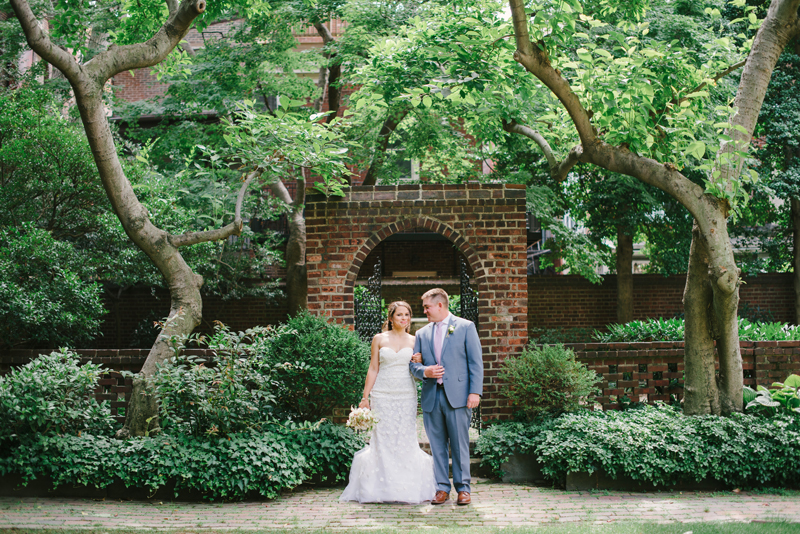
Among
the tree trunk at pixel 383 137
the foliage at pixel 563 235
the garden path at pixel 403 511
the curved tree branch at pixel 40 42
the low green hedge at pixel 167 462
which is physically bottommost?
the garden path at pixel 403 511

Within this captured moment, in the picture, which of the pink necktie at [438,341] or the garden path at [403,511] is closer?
the garden path at [403,511]

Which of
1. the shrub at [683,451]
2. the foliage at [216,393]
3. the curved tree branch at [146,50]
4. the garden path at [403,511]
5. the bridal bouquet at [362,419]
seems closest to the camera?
the garden path at [403,511]

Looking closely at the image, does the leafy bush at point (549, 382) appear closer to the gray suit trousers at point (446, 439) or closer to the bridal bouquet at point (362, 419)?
the gray suit trousers at point (446, 439)

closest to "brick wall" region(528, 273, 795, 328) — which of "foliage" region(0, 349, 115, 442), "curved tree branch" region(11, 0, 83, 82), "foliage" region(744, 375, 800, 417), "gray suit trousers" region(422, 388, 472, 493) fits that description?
"foliage" region(744, 375, 800, 417)

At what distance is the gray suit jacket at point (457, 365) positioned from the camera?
559 cm

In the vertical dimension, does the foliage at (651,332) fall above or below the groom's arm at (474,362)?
above

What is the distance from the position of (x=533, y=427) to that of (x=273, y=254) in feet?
27.6

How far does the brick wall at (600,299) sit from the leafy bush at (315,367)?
10553 mm

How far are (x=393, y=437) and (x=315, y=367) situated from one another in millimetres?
1163

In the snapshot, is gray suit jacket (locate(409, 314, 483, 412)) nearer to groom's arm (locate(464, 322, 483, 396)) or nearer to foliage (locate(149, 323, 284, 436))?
groom's arm (locate(464, 322, 483, 396))

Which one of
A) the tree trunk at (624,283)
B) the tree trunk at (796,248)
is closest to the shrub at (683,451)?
the tree trunk at (624,283)

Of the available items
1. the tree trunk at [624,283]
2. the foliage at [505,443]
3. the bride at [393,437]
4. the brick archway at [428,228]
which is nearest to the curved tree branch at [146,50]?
the brick archway at [428,228]

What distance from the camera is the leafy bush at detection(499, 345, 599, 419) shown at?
6578mm

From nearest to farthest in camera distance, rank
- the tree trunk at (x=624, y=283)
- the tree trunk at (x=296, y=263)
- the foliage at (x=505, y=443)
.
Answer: the foliage at (x=505, y=443), the tree trunk at (x=296, y=263), the tree trunk at (x=624, y=283)
